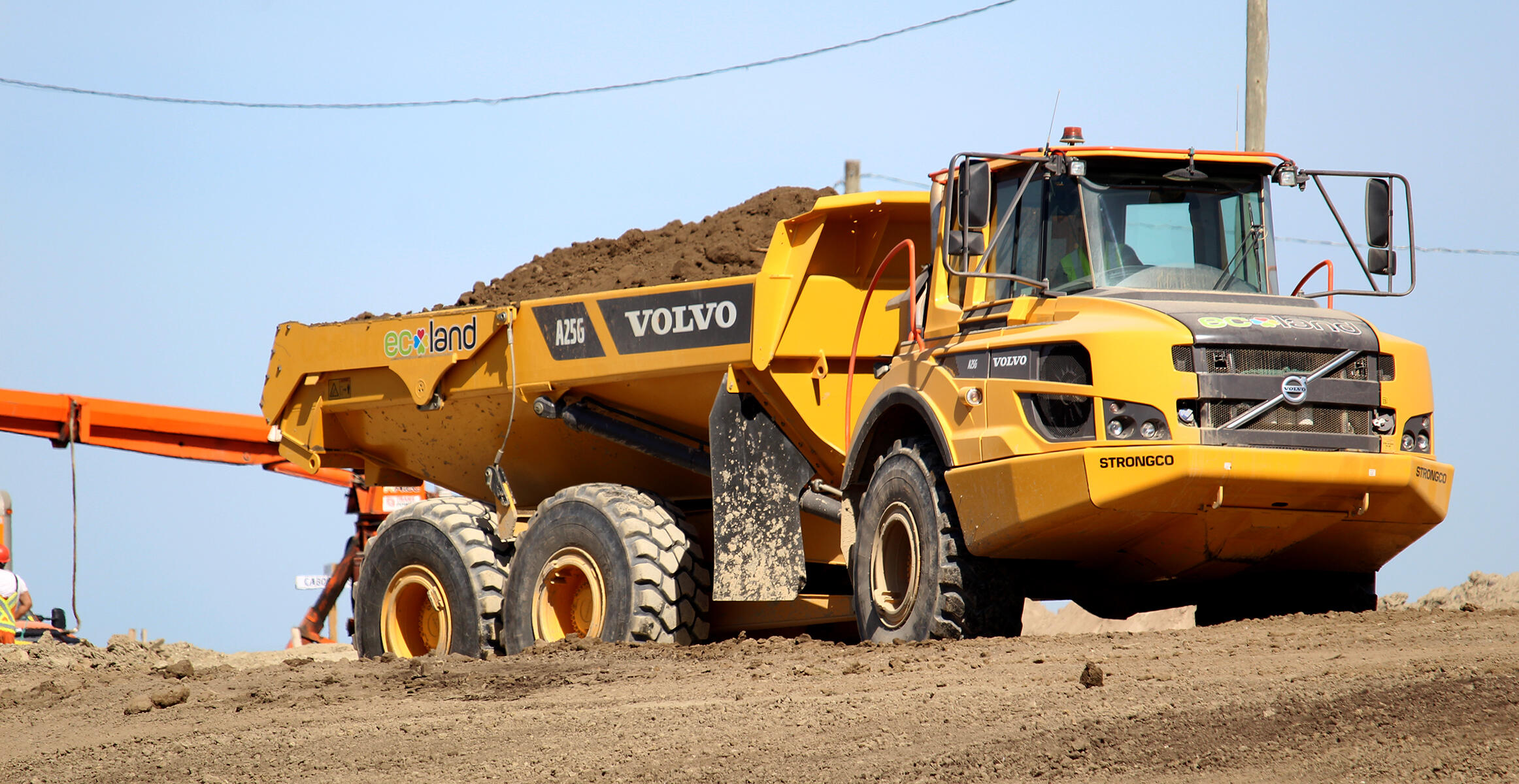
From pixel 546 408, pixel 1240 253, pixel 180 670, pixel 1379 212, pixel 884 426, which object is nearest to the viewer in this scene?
pixel 1379 212

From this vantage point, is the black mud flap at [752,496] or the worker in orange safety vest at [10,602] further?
the worker in orange safety vest at [10,602]

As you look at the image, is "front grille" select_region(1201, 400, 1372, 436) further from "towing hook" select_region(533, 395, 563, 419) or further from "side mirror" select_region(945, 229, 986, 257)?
"towing hook" select_region(533, 395, 563, 419)

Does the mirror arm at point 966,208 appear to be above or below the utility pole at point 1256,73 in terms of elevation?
below

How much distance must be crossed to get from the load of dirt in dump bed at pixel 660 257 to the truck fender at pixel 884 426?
197 centimetres

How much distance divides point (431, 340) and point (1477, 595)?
8.45 metres

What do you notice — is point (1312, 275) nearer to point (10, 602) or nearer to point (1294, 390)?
point (1294, 390)

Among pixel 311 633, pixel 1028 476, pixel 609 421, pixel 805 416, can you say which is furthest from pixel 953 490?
pixel 311 633

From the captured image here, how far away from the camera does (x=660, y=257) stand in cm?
1145

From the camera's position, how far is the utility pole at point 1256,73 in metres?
13.1

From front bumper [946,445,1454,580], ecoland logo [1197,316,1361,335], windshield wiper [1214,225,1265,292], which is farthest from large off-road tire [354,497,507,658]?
ecoland logo [1197,316,1361,335]

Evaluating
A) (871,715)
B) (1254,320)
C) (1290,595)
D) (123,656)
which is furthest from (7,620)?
(1254,320)

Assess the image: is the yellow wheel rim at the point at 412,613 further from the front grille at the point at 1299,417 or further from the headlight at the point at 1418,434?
the headlight at the point at 1418,434

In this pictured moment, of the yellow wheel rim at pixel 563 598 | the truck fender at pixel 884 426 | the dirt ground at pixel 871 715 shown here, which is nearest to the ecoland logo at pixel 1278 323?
the dirt ground at pixel 871 715

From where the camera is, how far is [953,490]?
7742 mm
